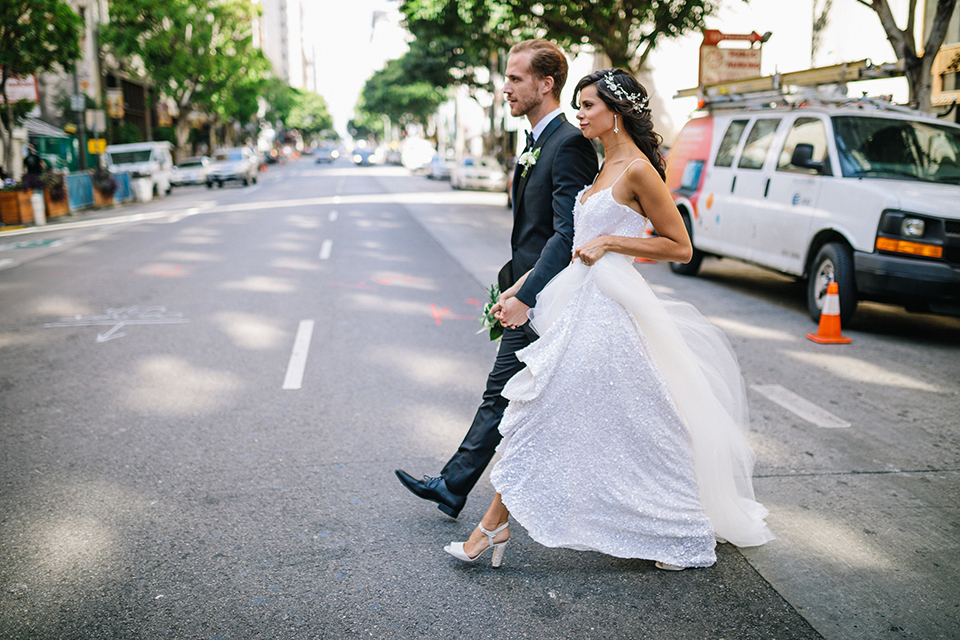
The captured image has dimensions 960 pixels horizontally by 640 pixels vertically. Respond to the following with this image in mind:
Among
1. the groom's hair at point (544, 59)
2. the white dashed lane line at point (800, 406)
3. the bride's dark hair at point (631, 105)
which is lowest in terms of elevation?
the white dashed lane line at point (800, 406)

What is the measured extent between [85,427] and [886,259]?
6.78 meters

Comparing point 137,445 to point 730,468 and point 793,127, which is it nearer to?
point 730,468

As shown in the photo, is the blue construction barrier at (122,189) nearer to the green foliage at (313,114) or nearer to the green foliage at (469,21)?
the green foliage at (469,21)

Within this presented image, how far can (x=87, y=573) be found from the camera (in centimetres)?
317

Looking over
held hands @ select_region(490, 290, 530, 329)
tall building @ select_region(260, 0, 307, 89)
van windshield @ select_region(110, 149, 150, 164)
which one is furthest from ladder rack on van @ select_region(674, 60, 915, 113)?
tall building @ select_region(260, 0, 307, 89)

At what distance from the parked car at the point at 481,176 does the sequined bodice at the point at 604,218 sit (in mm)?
29408

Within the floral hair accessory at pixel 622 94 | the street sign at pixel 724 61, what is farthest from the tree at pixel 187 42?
the floral hair accessory at pixel 622 94

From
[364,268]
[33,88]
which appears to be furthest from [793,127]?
[33,88]

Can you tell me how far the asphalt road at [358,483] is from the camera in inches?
115

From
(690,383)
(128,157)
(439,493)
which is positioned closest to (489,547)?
(439,493)

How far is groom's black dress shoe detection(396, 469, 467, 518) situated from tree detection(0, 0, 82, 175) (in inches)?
751

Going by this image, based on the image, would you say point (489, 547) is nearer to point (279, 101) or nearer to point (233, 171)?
point (233, 171)

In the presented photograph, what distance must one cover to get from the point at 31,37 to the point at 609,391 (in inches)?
798

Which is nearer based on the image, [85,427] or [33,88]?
[85,427]
